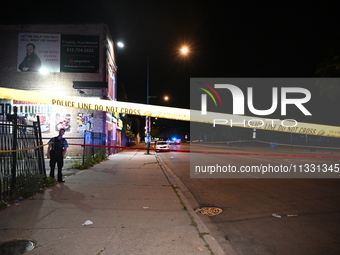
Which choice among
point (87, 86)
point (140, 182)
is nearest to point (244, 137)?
point (87, 86)

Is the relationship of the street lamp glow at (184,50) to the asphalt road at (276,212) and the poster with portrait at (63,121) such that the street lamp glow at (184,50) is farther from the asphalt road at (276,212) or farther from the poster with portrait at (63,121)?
the poster with portrait at (63,121)

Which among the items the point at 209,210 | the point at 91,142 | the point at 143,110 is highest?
the point at 143,110

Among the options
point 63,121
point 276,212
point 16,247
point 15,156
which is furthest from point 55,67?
point 276,212

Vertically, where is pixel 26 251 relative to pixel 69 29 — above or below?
below

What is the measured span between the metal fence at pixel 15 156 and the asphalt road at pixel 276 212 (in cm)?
491

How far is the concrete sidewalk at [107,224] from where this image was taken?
4.27m

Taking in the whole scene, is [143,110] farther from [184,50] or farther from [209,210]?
[184,50]

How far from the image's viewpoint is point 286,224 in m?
5.59

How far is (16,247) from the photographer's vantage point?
429cm

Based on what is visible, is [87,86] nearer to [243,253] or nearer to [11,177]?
[11,177]

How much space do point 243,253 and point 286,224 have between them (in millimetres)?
1762

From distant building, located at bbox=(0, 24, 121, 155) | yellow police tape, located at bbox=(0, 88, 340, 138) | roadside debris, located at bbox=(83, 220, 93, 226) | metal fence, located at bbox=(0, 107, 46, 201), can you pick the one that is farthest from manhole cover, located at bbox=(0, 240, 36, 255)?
distant building, located at bbox=(0, 24, 121, 155)

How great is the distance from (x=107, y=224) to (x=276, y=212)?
3.84 m

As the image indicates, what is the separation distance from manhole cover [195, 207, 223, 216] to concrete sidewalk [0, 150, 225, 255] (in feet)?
1.34
